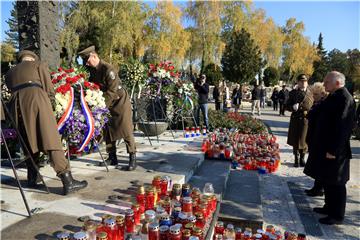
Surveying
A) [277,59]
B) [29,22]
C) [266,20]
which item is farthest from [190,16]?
[29,22]

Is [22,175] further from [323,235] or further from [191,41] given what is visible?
[191,41]

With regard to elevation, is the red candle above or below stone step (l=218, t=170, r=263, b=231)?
above

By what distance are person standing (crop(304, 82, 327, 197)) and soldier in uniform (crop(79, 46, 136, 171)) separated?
267 centimetres

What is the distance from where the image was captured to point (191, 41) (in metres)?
36.0

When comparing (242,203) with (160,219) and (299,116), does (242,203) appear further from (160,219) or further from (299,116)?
(299,116)

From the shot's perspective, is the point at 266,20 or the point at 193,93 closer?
the point at 193,93

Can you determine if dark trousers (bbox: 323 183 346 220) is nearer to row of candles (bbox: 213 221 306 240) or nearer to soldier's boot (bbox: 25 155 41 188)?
row of candles (bbox: 213 221 306 240)

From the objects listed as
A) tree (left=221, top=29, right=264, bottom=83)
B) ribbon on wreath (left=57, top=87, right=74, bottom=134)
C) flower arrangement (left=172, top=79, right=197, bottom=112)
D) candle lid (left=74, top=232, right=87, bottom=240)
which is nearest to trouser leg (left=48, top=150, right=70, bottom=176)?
ribbon on wreath (left=57, top=87, right=74, bottom=134)

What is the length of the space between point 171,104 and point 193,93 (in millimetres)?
1018

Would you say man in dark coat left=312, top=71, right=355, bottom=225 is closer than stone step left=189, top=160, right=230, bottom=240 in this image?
Yes

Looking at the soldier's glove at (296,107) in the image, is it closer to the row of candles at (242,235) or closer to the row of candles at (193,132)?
the row of candles at (193,132)

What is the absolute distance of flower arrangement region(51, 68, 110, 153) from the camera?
4.51 meters

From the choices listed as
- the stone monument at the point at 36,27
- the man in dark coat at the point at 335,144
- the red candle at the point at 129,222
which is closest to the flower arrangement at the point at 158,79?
the stone monument at the point at 36,27

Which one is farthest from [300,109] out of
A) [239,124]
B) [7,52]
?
[7,52]
